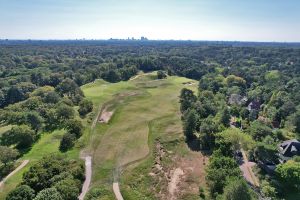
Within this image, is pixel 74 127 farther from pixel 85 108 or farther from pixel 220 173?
pixel 220 173

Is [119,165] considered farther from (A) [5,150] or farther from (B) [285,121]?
(B) [285,121]

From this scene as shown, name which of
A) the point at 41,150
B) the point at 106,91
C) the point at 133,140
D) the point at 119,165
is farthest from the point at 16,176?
the point at 106,91

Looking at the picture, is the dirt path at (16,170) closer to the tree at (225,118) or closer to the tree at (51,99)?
the tree at (51,99)

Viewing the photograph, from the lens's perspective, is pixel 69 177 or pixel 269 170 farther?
pixel 269 170

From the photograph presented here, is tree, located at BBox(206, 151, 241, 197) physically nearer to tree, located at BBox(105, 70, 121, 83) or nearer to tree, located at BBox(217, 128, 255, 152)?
tree, located at BBox(217, 128, 255, 152)

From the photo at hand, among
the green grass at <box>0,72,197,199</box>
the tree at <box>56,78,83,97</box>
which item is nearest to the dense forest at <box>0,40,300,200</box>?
the tree at <box>56,78,83,97</box>

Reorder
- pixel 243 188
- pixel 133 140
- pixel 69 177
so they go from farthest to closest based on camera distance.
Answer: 1. pixel 133 140
2. pixel 69 177
3. pixel 243 188

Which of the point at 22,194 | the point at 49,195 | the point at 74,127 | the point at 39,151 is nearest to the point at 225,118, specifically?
the point at 74,127

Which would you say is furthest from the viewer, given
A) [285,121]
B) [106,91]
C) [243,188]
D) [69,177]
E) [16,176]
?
[106,91]
